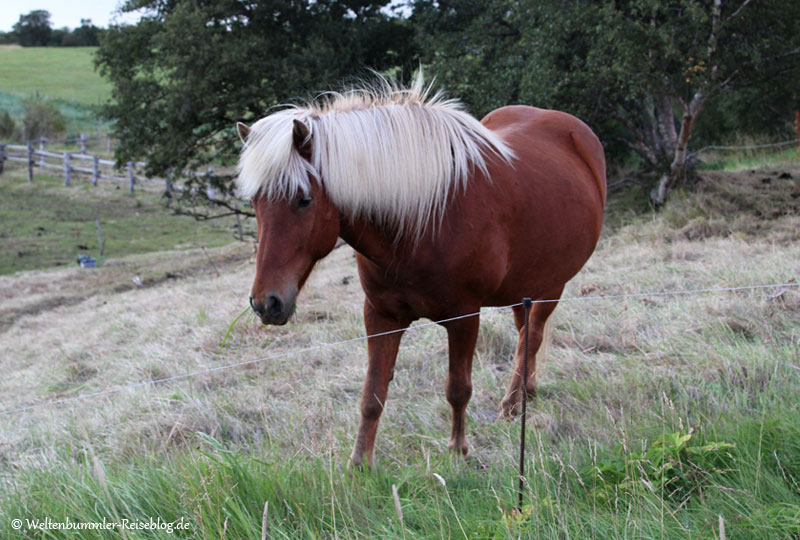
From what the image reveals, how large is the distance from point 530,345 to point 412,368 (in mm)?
860

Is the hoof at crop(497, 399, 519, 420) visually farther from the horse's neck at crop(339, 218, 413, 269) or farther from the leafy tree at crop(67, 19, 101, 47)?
the leafy tree at crop(67, 19, 101, 47)

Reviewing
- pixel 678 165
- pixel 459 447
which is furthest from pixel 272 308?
pixel 678 165

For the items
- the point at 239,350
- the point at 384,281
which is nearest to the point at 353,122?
the point at 384,281

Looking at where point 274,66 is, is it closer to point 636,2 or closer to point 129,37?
point 129,37

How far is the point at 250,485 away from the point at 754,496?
1737mm

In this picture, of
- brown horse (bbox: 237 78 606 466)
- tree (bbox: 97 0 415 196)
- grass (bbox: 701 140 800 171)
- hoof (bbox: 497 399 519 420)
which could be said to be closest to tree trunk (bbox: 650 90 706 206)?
grass (bbox: 701 140 800 171)

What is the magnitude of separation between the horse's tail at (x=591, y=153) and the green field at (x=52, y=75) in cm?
4327

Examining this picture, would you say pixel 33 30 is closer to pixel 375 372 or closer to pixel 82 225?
pixel 82 225

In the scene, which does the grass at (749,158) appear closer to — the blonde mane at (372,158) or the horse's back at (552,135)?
the horse's back at (552,135)

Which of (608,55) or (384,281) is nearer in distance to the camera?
(384,281)

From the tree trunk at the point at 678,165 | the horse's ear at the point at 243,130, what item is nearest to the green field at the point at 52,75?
the tree trunk at the point at 678,165

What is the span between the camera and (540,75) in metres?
9.84

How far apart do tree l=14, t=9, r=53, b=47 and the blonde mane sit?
86.6 meters

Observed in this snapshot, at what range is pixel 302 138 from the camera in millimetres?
2434
